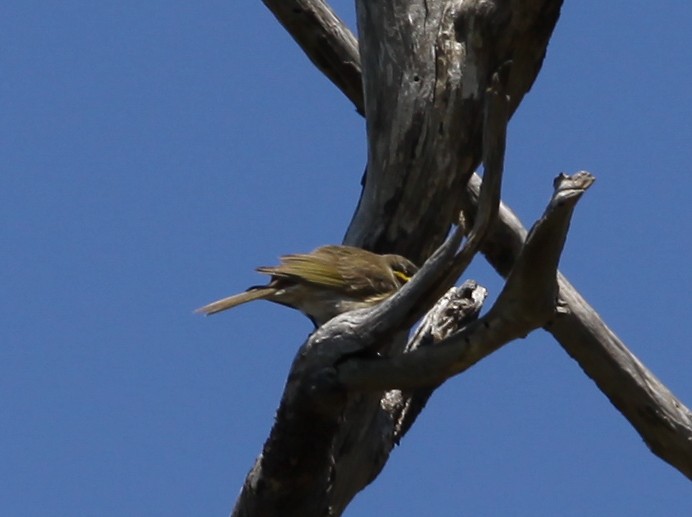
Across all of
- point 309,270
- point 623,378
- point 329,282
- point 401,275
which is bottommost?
point 623,378

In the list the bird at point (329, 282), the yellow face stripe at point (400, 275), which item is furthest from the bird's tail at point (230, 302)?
the yellow face stripe at point (400, 275)

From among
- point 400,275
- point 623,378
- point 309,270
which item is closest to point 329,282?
point 309,270

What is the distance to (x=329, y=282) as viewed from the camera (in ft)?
22.0

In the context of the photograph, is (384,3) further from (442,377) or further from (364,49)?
(442,377)

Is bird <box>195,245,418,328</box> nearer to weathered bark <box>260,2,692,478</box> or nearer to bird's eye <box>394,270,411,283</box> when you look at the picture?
bird's eye <box>394,270,411,283</box>

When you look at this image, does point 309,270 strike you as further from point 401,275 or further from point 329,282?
point 401,275

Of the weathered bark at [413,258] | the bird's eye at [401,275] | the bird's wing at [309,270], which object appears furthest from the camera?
the bird's wing at [309,270]

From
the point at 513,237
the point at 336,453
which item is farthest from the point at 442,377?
the point at 513,237

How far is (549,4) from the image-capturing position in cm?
601

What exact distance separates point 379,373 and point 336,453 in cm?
98

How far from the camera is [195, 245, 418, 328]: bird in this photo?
6453 mm

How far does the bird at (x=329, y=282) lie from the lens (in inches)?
254

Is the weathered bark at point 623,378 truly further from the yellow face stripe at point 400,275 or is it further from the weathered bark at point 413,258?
the yellow face stripe at point 400,275

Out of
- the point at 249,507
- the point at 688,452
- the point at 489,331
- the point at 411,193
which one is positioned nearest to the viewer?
the point at 489,331
